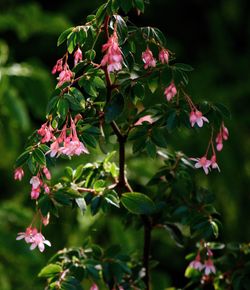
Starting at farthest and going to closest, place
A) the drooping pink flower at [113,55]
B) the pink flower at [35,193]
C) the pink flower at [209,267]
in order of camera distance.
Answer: the pink flower at [209,267] → the pink flower at [35,193] → the drooping pink flower at [113,55]

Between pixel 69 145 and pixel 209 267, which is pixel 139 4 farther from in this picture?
pixel 209 267

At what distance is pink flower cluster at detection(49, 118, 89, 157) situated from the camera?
34.2 inches

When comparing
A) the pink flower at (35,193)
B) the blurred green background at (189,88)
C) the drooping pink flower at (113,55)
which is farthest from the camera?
Answer: the blurred green background at (189,88)

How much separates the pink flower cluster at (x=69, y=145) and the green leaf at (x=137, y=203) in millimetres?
145

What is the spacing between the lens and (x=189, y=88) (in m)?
2.69

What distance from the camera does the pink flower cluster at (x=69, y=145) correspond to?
0.87 m

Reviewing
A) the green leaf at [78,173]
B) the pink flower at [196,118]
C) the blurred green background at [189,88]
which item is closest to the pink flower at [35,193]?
the green leaf at [78,173]

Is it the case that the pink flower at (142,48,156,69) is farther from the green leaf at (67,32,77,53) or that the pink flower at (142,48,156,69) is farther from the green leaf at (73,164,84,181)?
the green leaf at (73,164,84,181)

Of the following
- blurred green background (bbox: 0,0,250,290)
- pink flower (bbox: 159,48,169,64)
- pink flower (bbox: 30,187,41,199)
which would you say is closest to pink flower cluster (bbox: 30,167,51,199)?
pink flower (bbox: 30,187,41,199)

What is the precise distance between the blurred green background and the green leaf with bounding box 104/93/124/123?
1025 millimetres

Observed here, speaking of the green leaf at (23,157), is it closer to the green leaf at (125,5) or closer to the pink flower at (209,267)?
the green leaf at (125,5)

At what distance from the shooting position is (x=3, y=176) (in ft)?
9.40

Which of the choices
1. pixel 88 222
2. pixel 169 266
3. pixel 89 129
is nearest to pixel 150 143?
pixel 89 129

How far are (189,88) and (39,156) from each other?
185cm
